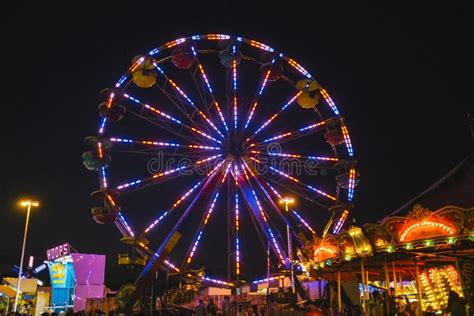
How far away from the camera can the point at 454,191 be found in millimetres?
12484

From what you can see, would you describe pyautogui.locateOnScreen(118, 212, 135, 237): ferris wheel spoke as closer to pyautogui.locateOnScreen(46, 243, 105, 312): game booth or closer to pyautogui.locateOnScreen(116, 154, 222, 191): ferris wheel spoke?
pyautogui.locateOnScreen(116, 154, 222, 191): ferris wheel spoke

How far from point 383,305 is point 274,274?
25.6 ft

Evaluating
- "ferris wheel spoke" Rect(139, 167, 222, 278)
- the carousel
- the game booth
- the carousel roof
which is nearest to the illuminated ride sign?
the game booth

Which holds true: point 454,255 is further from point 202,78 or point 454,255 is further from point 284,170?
point 202,78

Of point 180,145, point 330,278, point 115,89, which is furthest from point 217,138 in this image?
point 330,278

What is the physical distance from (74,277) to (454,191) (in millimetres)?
22033

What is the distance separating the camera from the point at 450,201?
12.1m

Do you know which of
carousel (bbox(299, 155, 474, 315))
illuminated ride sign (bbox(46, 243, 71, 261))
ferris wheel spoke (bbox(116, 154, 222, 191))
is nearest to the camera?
carousel (bbox(299, 155, 474, 315))

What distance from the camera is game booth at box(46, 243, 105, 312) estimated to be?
86.1 ft

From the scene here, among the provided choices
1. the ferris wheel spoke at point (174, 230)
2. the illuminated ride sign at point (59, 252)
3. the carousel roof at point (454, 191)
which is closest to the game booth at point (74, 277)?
the illuminated ride sign at point (59, 252)

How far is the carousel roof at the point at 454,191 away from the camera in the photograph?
39.0 ft

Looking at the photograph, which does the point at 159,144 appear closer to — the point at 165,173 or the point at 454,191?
the point at 165,173

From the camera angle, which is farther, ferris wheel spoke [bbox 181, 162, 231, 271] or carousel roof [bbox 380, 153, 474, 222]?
ferris wheel spoke [bbox 181, 162, 231, 271]

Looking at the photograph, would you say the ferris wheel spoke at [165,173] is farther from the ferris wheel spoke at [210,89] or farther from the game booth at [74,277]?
the game booth at [74,277]
